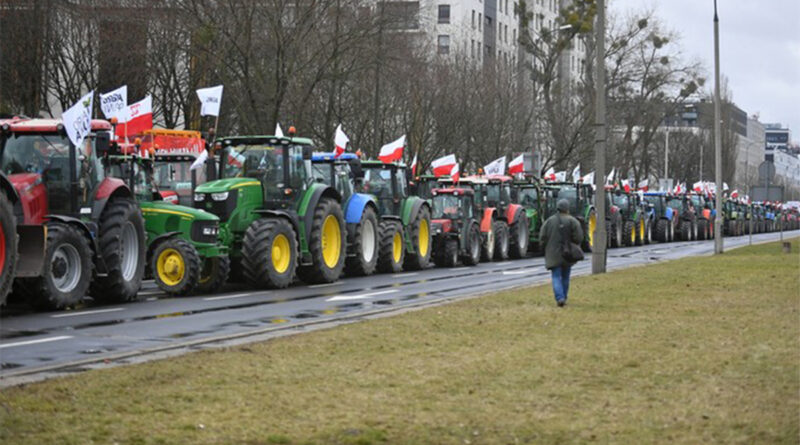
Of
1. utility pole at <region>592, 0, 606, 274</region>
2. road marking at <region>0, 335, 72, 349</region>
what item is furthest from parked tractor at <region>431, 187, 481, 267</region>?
road marking at <region>0, 335, 72, 349</region>

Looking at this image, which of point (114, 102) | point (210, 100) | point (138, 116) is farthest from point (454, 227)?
point (114, 102)

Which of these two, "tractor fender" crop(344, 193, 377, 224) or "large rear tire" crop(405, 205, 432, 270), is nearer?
"tractor fender" crop(344, 193, 377, 224)

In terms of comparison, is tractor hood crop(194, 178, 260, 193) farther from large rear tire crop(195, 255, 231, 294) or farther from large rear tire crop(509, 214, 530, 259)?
large rear tire crop(509, 214, 530, 259)

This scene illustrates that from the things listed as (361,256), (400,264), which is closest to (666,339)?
(361,256)

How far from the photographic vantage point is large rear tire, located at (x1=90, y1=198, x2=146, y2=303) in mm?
20531

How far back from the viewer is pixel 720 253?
4438 cm

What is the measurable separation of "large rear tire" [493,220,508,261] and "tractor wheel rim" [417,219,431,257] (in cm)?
705

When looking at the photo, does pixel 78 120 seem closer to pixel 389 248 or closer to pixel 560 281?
pixel 560 281

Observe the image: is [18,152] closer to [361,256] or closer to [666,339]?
[666,339]

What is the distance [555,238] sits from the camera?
20.7 m

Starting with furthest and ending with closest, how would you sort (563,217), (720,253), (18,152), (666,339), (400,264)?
(720,253), (400,264), (563,217), (18,152), (666,339)

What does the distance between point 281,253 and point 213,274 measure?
66.0 inches

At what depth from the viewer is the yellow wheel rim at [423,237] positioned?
3522cm

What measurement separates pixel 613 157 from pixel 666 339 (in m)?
61.8
